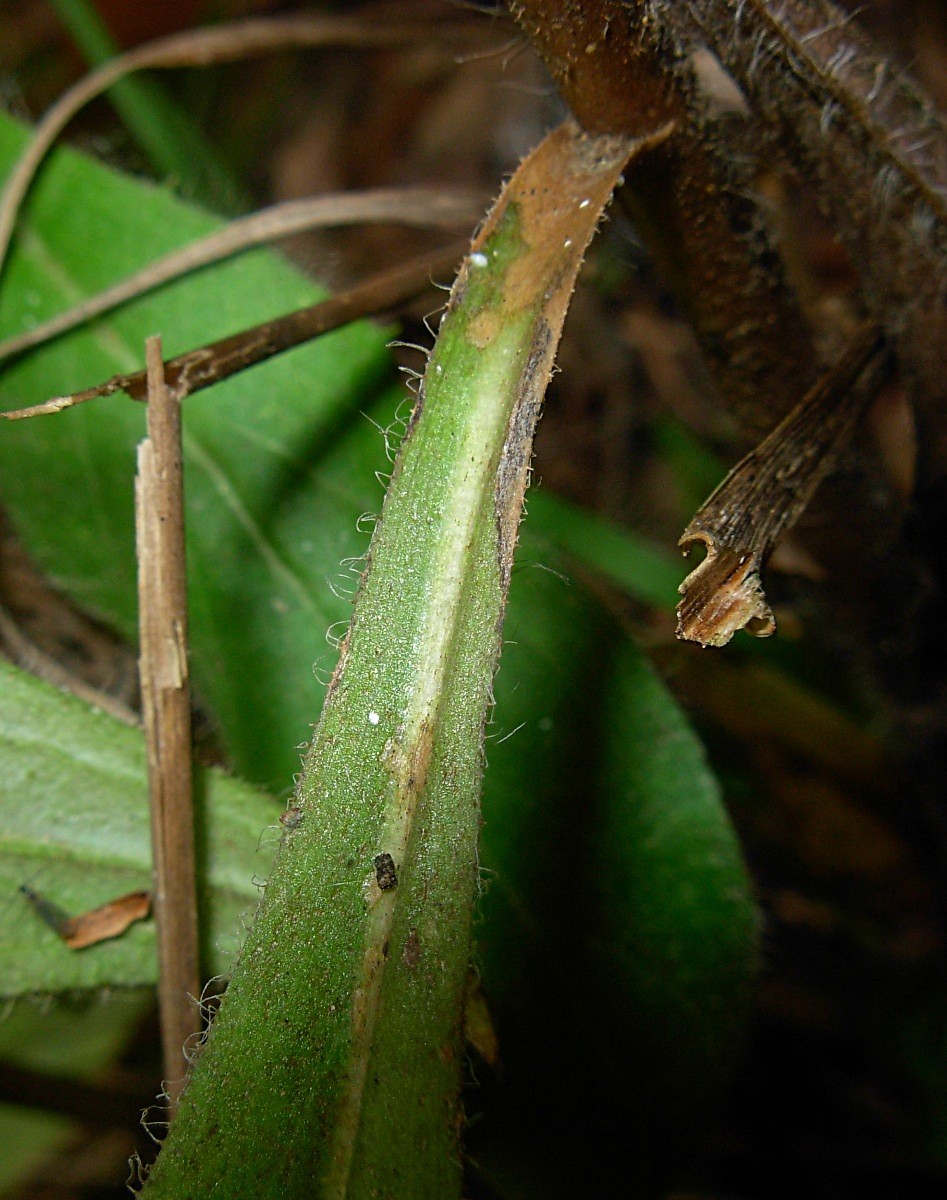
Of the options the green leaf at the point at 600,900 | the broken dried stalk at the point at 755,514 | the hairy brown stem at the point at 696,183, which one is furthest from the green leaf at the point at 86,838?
the hairy brown stem at the point at 696,183

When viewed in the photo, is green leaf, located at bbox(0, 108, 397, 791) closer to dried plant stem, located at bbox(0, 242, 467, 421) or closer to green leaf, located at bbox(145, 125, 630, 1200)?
dried plant stem, located at bbox(0, 242, 467, 421)

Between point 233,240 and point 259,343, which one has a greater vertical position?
point 233,240

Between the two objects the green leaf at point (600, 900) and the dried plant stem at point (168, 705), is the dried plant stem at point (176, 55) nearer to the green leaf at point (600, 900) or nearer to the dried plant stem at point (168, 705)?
the dried plant stem at point (168, 705)

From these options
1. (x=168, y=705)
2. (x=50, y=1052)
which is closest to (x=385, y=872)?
(x=168, y=705)

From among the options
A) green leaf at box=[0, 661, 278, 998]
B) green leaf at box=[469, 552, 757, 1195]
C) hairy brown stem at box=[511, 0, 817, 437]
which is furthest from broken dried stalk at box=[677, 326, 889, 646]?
green leaf at box=[0, 661, 278, 998]

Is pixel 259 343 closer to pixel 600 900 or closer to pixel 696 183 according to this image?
pixel 696 183
